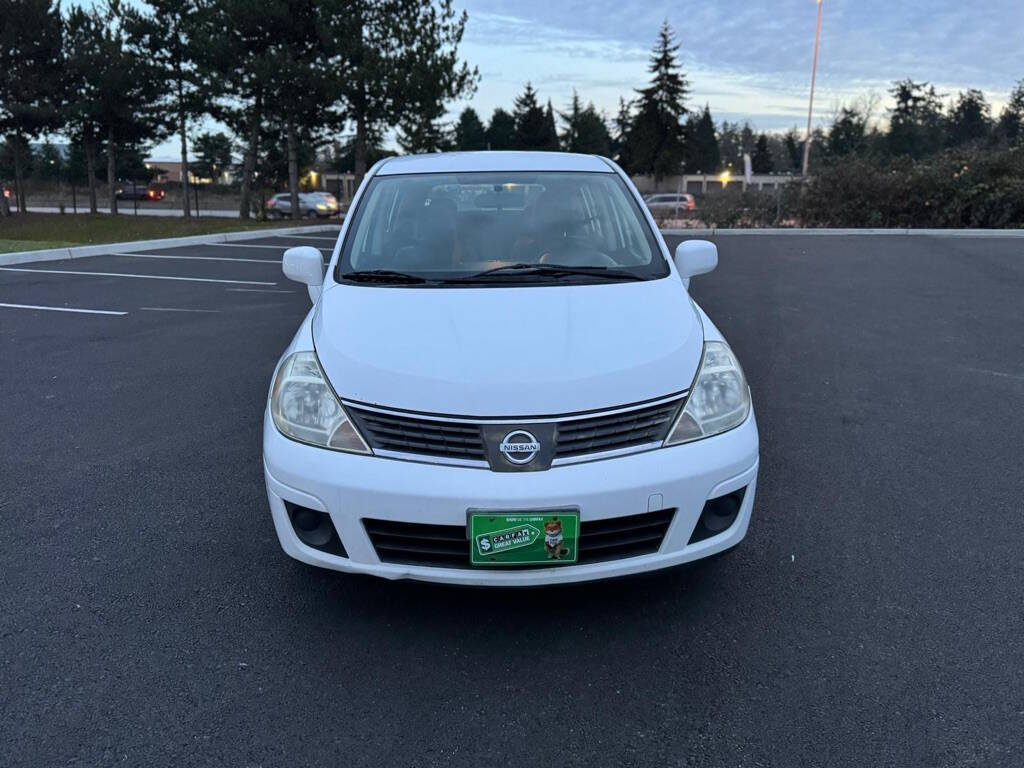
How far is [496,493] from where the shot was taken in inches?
91.2

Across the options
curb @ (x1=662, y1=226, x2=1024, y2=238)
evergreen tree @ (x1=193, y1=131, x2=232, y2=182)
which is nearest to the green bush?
curb @ (x1=662, y1=226, x2=1024, y2=238)

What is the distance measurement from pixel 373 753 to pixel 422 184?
281cm

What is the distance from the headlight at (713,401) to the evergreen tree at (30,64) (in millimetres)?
35969

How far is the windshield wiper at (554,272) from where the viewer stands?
334 cm

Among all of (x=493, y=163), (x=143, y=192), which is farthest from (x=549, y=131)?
(x=493, y=163)

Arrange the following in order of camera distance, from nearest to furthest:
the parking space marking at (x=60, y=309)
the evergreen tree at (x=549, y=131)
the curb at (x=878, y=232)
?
the parking space marking at (x=60, y=309)
the curb at (x=878, y=232)
the evergreen tree at (x=549, y=131)

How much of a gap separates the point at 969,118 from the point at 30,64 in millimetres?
74741

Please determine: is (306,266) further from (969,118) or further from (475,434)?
(969,118)

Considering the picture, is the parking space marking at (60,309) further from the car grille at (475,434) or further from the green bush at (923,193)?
the green bush at (923,193)

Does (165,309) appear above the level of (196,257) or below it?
below

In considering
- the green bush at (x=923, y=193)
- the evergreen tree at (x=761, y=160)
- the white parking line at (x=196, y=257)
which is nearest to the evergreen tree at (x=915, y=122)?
the evergreen tree at (x=761, y=160)

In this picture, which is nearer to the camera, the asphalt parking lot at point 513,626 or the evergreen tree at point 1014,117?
the asphalt parking lot at point 513,626

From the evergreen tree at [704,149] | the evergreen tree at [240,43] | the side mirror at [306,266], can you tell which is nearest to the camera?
the side mirror at [306,266]

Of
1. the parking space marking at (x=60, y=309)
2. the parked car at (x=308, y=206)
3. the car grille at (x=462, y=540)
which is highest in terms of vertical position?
the parked car at (x=308, y=206)
